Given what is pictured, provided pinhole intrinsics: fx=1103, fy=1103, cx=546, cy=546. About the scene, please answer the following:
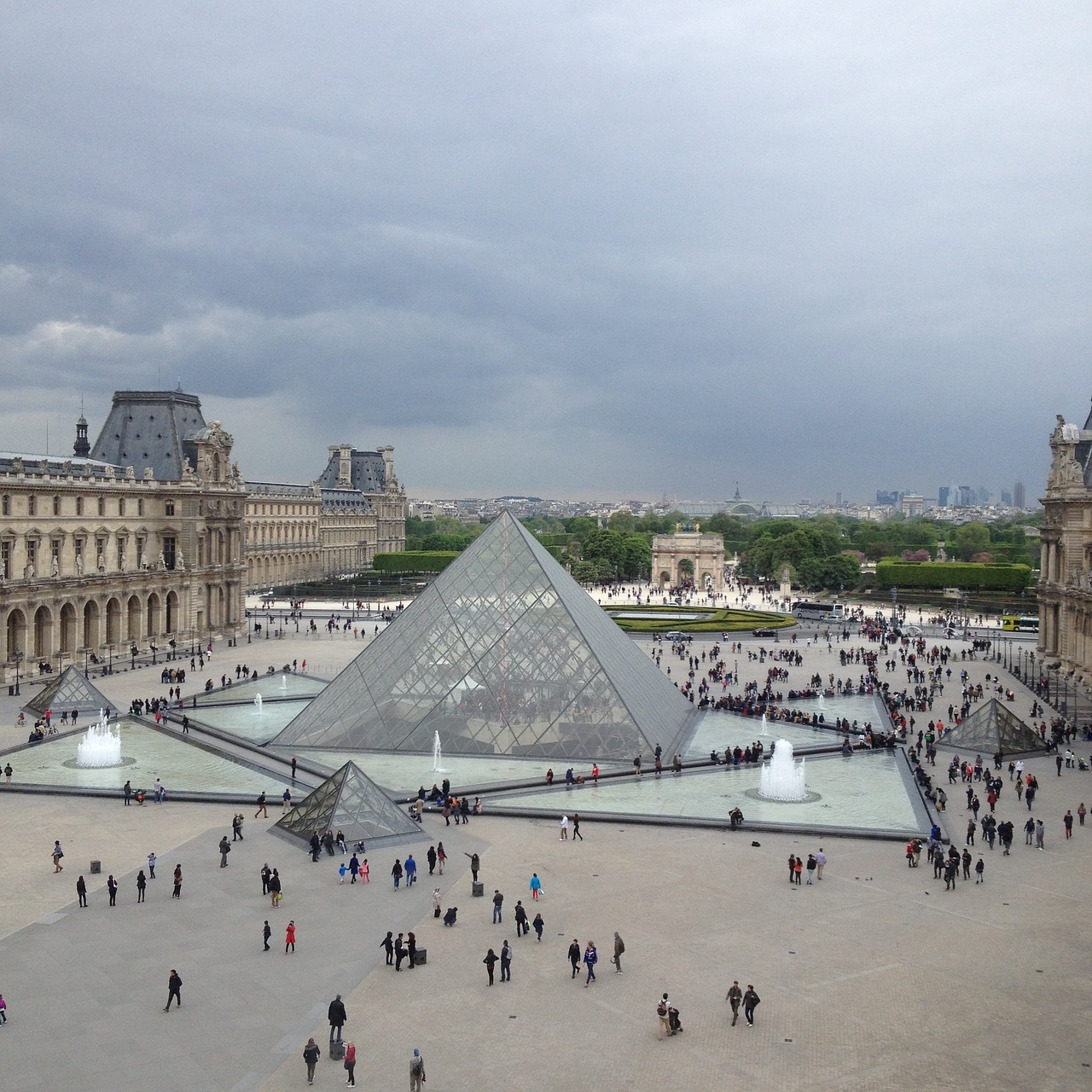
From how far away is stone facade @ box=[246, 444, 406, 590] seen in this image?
98.7m

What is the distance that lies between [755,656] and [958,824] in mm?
30509

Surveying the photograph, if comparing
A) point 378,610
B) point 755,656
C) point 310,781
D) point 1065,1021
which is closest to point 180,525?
point 378,610

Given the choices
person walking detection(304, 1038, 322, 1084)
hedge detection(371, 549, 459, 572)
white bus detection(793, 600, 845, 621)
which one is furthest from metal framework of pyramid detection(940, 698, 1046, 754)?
hedge detection(371, 549, 459, 572)

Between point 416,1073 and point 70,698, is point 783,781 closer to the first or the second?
point 416,1073

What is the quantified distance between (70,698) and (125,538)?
61.5 ft

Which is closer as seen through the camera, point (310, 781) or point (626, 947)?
point (626, 947)

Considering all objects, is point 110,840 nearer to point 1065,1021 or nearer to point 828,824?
point 828,824

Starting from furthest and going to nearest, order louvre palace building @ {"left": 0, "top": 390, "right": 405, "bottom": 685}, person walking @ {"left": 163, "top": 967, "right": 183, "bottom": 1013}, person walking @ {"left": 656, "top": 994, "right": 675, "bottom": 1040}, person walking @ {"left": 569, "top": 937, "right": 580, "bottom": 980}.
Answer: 1. louvre palace building @ {"left": 0, "top": 390, "right": 405, "bottom": 685}
2. person walking @ {"left": 569, "top": 937, "right": 580, "bottom": 980}
3. person walking @ {"left": 163, "top": 967, "right": 183, "bottom": 1013}
4. person walking @ {"left": 656, "top": 994, "right": 675, "bottom": 1040}

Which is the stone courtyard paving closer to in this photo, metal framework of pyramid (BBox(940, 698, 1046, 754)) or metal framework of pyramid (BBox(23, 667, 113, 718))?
metal framework of pyramid (BBox(940, 698, 1046, 754))

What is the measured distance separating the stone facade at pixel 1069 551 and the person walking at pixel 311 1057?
1524 inches

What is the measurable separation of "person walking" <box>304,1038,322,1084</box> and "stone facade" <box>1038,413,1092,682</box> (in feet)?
127

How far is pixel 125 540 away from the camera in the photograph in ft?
176

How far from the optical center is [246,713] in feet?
121

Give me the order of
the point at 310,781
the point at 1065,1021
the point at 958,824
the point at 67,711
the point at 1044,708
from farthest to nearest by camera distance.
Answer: the point at 1044,708
the point at 67,711
the point at 310,781
the point at 958,824
the point at 1065,1021
